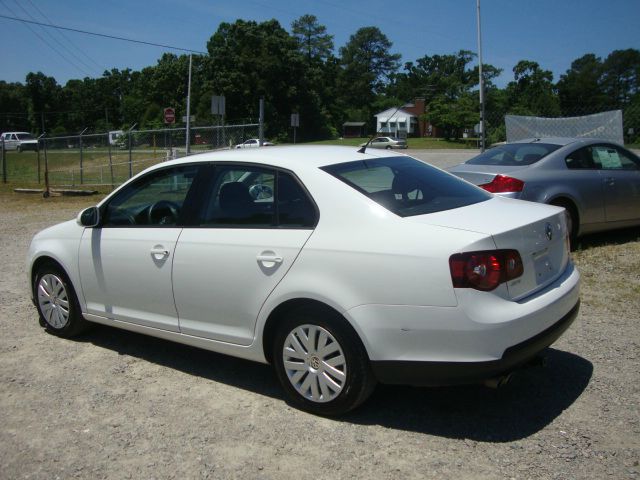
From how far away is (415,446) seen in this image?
338 centimetres

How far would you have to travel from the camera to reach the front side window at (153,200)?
4.50 m

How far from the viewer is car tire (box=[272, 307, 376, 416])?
3.47m

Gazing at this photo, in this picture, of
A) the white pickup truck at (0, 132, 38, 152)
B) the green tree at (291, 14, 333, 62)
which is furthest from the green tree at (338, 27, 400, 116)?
the white pickup truck at (0, 132, 38, 152)

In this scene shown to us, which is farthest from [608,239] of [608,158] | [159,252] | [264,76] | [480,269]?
[264,76]

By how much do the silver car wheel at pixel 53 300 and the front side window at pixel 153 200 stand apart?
2.68 ft

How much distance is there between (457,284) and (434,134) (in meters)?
82.3

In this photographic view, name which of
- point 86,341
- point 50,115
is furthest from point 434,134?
point 86,341

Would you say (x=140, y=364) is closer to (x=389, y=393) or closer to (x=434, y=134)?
(x=389, y=393)

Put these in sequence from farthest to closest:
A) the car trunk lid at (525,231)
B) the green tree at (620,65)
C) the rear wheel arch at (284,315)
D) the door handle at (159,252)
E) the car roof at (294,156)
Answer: the green tree at (620,65) → the door handle at (159,252) → the car roof at (294,156) → the rear wheel arch at (284,315) → the car trunk lid at (525,231)

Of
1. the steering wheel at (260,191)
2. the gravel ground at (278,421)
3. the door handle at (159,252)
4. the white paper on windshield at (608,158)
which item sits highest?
the white paper on windshield at (608,158)

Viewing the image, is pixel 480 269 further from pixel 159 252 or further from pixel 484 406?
pixel 159 252

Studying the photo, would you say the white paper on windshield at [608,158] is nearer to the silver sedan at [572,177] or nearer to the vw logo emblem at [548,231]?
the silver sedan at [572,177]

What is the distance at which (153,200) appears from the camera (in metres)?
4.86

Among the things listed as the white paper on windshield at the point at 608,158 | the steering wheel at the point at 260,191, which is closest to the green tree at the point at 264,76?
the white paper on windshield at the point at 608,158
